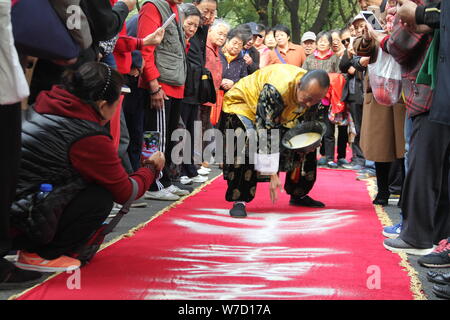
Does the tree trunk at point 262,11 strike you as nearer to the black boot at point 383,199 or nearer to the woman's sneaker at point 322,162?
the woman's sneaker at point 322,162

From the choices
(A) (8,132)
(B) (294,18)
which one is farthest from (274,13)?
(A) (8,132)

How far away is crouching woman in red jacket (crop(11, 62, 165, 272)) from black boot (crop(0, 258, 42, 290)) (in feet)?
0.51

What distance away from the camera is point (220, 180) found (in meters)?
7.06

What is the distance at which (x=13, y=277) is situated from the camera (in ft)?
8.92

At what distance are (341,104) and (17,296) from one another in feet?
22.0

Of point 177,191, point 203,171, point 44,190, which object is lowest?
point 203,171

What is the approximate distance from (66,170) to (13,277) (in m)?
0.50

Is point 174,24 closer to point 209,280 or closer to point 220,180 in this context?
point 220,180

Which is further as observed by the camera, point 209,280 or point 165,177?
point 165,177

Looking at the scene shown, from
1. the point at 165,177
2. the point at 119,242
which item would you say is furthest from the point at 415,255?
the point at 165,177

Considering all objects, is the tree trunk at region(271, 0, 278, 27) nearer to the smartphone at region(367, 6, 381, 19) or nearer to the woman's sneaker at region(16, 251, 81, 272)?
the smartphone at region(367, 6, 381, 19)

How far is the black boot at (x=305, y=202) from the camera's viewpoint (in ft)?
17.1

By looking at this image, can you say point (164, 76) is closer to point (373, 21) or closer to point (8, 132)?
point (373, 21)

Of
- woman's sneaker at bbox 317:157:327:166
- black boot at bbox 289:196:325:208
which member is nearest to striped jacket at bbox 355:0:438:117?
black boot at bbox 289:196:325:208
